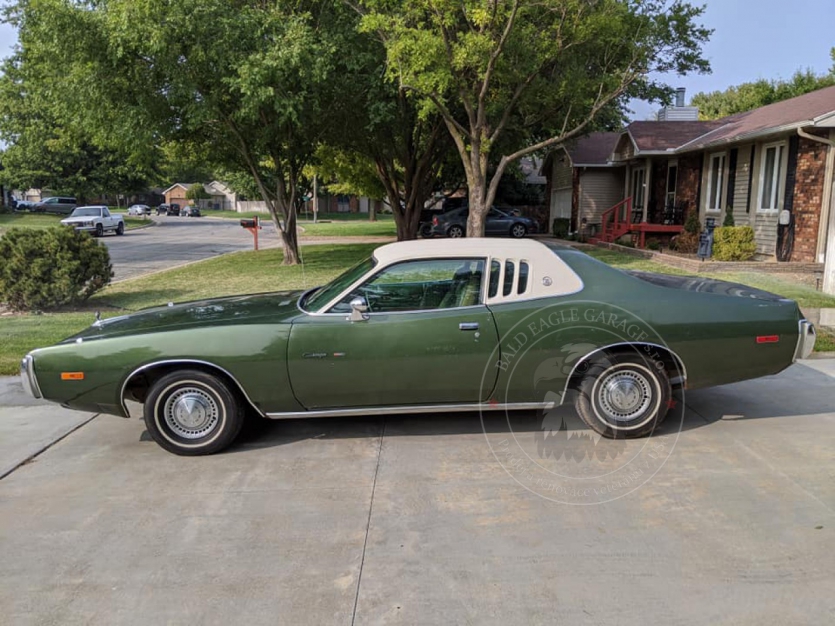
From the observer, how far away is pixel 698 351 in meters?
5.05

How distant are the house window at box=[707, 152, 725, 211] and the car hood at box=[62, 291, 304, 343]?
1564 centimetres

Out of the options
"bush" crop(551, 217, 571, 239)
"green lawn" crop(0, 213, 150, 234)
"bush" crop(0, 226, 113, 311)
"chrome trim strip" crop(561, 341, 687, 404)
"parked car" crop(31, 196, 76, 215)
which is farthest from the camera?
"parked car" crop(31, 196, 76, 215)

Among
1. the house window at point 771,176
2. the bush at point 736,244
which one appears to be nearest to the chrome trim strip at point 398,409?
the bush at point 736,244

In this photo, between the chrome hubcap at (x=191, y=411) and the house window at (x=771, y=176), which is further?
the house window at (x=771, y=176)

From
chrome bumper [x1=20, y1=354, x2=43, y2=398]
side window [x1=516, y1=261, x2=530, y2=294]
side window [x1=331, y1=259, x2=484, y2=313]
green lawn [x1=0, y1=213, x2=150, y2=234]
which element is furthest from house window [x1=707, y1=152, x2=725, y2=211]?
green lawn [x1=0, y1=213, x2=150, y2=234]

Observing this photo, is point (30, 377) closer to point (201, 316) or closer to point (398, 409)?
point (201, 316)

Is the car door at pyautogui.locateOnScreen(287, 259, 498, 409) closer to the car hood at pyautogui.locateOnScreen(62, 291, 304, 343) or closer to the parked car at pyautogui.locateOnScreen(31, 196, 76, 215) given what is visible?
the car hood at pyautogui.locateOnScreen(62, 291, 304, 343)

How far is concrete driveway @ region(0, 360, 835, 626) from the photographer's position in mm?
3156

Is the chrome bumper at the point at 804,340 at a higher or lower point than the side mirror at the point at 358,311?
lower

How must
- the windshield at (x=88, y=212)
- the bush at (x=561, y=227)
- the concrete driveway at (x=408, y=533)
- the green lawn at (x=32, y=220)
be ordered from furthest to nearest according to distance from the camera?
the green lawn at (x=32, y=220) → the windshield at (x=88, y=212) → the bush at (x=561, y=227) → the concrete driveway at (x=408, y=533)

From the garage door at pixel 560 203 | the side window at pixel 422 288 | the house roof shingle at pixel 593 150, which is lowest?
the side window at pixel 422 288

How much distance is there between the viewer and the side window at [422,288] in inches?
201

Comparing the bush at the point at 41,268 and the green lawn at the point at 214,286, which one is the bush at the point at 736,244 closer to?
the green lawn at the point at 214,286

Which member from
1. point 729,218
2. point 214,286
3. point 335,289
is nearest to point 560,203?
point 729,218
